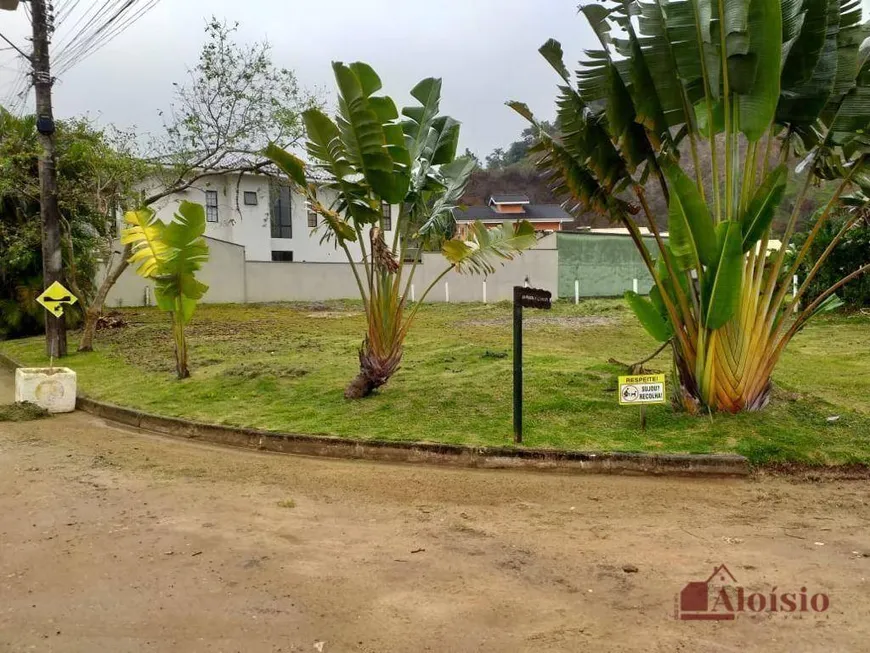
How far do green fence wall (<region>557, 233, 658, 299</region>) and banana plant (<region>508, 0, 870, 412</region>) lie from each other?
2134cm

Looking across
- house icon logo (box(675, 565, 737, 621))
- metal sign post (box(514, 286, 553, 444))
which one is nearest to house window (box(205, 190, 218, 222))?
metal sign post (box(514, 286, 553, 444))

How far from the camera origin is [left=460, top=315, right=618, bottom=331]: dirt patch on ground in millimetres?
19422

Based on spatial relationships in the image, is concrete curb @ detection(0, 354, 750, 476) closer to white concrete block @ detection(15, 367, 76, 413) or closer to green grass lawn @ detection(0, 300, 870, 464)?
green grass lawn @ detection(0, 300, 870, 464)

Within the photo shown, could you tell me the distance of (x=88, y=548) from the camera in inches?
200

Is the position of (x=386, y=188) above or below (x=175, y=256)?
above

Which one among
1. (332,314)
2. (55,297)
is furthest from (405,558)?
(332,314)

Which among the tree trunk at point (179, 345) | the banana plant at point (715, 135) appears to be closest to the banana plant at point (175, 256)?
the tree trunk at point (179, 345)

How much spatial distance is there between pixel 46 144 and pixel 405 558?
1359 cm

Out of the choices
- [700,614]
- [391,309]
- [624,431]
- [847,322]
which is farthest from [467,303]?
[700,614]

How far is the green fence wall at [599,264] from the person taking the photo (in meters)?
30.1

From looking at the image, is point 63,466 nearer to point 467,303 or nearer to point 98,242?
point 98,242

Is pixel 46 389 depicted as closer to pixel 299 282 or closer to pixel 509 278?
pixel 509 278

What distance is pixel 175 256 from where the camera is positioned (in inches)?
458

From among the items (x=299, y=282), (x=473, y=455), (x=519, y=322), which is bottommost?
(x=473, y=455)
